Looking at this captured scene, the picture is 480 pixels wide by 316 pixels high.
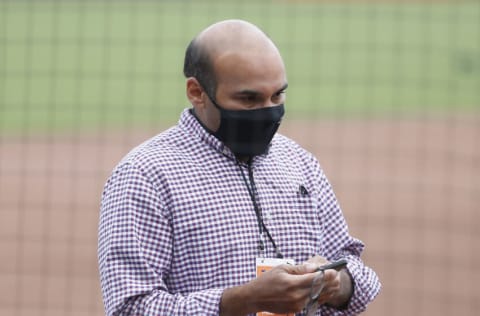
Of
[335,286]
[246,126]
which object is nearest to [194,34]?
[246,126]

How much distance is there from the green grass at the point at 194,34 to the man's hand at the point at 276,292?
1461 centimetres

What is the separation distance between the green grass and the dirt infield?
64.8 inches

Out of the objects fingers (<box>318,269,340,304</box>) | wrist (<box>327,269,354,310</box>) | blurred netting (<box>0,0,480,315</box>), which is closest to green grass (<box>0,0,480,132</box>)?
blurred netting (<box>0,0,480,315</box>)

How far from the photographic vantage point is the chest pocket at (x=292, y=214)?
2.92m

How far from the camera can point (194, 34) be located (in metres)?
20.8

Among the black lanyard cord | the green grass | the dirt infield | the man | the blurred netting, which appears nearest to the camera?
the man

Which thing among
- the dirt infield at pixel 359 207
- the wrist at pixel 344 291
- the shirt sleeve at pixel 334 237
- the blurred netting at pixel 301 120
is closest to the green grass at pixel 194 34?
the blurred netting at pixel 301 120

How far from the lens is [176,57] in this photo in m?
21.6

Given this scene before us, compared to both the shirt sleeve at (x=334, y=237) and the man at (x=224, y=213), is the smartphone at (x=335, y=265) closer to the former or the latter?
the man at (x=224, y=213)

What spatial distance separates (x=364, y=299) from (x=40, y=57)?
690 inches

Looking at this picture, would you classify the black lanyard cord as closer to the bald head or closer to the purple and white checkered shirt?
the purple and white checkered shirt

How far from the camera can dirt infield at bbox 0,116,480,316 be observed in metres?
8.62

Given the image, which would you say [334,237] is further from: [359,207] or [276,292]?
[359,207]

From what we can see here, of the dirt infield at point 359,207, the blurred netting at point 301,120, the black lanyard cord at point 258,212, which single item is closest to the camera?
the black lanyard cord at point 258,212
